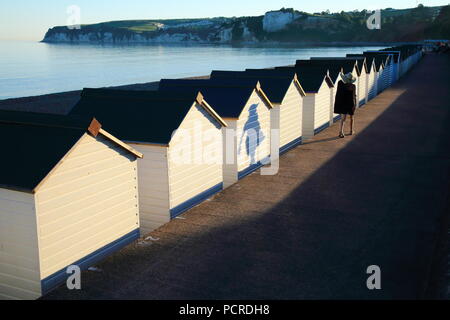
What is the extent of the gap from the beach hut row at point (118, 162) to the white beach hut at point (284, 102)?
0.13 ft

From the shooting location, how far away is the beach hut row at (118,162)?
6.12m

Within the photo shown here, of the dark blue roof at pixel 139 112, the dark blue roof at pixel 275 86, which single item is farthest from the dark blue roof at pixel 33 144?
the dark blue roof at pixel 275 86

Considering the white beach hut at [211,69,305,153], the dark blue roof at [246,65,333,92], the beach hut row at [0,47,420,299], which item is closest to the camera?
the beach hut row at [0,47,420,299]

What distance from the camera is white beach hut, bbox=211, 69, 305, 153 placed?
14008 mm

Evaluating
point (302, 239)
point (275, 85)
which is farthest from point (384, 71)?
point (302, 239)

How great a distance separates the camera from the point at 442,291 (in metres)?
6.07

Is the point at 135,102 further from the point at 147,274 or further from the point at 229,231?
the point at 147,274

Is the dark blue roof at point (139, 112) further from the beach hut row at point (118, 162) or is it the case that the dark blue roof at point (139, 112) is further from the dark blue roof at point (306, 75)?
the dark blue roof at point (306, 75)

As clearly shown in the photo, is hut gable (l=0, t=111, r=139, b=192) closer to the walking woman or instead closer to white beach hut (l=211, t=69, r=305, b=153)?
white beach hut (l=211, t=69, r=305, b=153)

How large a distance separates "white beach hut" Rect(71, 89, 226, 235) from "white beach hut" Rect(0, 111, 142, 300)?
1243mm

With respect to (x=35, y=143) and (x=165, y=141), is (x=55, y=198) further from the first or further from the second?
(x=165, y=141)

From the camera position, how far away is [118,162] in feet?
24.0

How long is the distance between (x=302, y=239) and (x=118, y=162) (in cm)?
324

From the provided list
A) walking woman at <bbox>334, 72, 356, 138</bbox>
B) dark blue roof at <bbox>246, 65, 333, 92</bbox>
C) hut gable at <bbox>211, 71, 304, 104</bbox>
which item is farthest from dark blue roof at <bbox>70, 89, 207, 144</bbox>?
walking woman at <bbox>334, 72, 356, 138</bbox>
